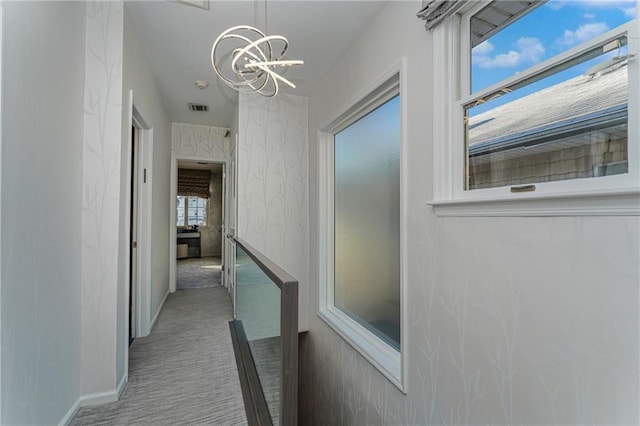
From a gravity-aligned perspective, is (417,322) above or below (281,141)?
below

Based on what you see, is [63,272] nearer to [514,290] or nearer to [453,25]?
[514,290]

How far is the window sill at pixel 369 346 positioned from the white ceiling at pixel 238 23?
2466 millimetres

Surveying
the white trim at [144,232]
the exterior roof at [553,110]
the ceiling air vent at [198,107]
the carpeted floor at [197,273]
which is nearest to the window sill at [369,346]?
the exterior roof at [553,110]

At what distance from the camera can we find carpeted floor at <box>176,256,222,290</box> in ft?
17.2

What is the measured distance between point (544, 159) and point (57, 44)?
2411mm

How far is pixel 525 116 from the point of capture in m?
1.27

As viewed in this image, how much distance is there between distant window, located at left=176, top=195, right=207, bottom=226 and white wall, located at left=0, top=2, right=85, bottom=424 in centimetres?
775

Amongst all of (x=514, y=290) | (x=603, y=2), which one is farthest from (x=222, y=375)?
(x=603, y=2)

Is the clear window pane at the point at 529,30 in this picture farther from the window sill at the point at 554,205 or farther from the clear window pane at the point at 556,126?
the window sill at the point at 554,205

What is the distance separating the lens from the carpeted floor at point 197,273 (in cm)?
524

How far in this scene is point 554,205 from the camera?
1.06m

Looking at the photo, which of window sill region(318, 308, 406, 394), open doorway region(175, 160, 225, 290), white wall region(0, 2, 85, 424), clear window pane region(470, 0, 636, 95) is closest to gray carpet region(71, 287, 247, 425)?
white wall region(0, 2, 85, 424)

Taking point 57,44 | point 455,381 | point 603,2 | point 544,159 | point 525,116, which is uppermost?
point 57,44

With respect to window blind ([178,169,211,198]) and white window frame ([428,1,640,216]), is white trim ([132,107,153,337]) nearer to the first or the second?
white window frame ([428,1,640,216])
